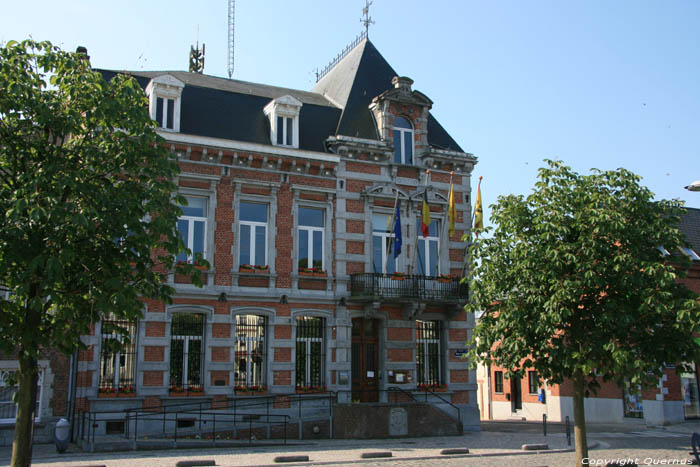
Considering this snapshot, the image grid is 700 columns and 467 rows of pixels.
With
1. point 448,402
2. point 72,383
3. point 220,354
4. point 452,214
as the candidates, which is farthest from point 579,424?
point 72,383

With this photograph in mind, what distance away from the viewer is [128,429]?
59.8 feet

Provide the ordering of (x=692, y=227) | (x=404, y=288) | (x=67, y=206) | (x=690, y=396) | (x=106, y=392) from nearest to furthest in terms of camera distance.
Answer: (x=67, y=206), (x=106, y=392), (x=404, y=288), (x=690, y=396), (x=692, y=227)

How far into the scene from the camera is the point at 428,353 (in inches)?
903

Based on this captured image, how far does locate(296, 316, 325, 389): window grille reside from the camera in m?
21.1

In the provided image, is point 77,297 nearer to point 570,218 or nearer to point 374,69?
point 570,218

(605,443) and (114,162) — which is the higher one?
(114,162)

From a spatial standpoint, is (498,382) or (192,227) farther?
(498,382)

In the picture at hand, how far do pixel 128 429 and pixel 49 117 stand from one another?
1084 cm

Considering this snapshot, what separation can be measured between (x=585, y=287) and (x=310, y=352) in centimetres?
1040

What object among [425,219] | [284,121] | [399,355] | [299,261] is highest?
[284,121]

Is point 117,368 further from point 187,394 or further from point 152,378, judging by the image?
point 187,394

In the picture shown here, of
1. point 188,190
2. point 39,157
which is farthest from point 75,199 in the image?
point 188,190

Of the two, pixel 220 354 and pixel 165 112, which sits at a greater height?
pixel 165 112

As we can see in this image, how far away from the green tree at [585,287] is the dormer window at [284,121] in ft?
32.3
